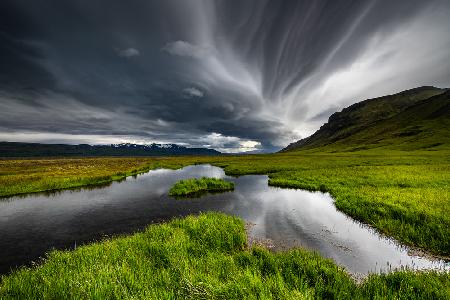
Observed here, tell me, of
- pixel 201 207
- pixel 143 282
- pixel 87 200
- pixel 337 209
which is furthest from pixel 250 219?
pixel 87 200

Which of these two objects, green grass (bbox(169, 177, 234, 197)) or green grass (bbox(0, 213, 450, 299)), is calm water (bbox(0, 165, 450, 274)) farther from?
green grass (bbox(0, 213, 450, 299))

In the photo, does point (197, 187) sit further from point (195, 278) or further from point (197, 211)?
point (195, 278)

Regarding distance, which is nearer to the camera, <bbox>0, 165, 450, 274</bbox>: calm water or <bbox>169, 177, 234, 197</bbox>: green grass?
<bbox>0, 165, 450, 274</bbox>: calm water

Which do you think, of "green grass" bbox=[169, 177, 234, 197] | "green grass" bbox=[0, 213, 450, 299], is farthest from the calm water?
"green grass" bbox=[0, 213, 450, 299]

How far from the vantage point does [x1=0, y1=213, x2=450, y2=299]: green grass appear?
6195 mm

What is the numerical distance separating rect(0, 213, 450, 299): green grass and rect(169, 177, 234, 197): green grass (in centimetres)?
1815

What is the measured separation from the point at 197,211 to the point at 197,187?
10697 millimetres

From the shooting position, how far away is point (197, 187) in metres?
32.1

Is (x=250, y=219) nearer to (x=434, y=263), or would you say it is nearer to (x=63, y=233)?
(x=434, y=263)

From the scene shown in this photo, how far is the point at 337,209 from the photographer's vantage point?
2056cm

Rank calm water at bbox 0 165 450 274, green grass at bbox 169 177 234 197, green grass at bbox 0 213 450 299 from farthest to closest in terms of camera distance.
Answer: green grass at bbox 169 177 234 197, calm water at bbox 0 165 450 274, green grass at bbox 0 213 450 299

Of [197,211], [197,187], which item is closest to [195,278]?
[197,211]

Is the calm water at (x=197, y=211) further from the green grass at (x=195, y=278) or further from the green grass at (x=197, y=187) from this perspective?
the green grass at (x=195, y=278)

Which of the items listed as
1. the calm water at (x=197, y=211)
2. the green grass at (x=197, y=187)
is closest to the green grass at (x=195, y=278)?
the calm water at (x=197, y=211)
